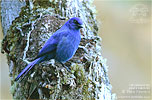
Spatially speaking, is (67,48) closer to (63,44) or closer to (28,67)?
(63,44)

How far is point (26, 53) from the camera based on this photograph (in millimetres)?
3400

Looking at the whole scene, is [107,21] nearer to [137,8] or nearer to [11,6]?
[137,8]

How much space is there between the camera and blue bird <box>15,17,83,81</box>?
336 cm

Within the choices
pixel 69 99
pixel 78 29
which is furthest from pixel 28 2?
pixel 69 99

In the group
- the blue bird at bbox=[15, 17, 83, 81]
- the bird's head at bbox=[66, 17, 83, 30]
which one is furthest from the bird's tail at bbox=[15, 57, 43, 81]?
the bird's head at bbox=[66, 17, 83, 30]

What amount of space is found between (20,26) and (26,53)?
0.46 m

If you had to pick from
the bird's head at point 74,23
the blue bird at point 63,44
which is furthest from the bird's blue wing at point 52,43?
the bird's head at point 74,23

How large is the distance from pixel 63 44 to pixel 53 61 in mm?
300

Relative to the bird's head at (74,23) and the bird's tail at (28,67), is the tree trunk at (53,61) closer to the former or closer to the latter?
the bird's tail at (28,67)

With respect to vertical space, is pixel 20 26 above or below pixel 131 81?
above

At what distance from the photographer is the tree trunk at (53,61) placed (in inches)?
121

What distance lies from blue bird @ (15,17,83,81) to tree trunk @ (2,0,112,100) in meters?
0.08

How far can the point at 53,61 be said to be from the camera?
334cm

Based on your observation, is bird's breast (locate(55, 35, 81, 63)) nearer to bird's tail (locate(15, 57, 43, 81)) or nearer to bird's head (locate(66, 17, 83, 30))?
bird's head (locate(66, 17, 83, 30))
